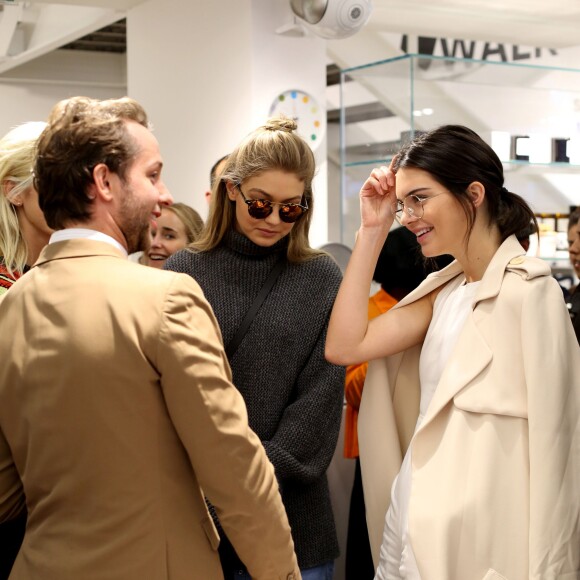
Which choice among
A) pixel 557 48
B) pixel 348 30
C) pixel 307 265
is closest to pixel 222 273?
pixel 307 265

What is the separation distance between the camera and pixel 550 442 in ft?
6.51

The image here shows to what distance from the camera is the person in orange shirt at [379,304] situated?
302 centimetres

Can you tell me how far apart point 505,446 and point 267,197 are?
32.9 inches

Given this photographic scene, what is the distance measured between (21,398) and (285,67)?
4.24 m

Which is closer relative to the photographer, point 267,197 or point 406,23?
point 267,197

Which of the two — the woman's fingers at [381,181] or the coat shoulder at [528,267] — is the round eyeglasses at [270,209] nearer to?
the woman's fingers at [381,181]

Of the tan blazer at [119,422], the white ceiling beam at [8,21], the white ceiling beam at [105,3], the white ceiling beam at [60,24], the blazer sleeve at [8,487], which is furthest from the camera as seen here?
the white ceiling beam at [8,21]

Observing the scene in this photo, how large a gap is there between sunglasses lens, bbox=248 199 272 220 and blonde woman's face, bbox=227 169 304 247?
14mm

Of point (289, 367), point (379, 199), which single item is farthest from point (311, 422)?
point (379, 199)

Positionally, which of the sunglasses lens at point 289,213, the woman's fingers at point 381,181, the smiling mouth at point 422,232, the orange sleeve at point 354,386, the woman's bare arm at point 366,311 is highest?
the woman's fingers at point 381,181

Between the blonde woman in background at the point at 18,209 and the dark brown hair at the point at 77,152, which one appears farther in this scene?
the blonde woman in background at the point at 18,209

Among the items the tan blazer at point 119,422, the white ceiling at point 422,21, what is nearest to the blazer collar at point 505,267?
the tan blazer at point 119,422

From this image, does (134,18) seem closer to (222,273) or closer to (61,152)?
(222,273)

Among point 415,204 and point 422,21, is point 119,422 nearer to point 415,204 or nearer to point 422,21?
point 415,204
